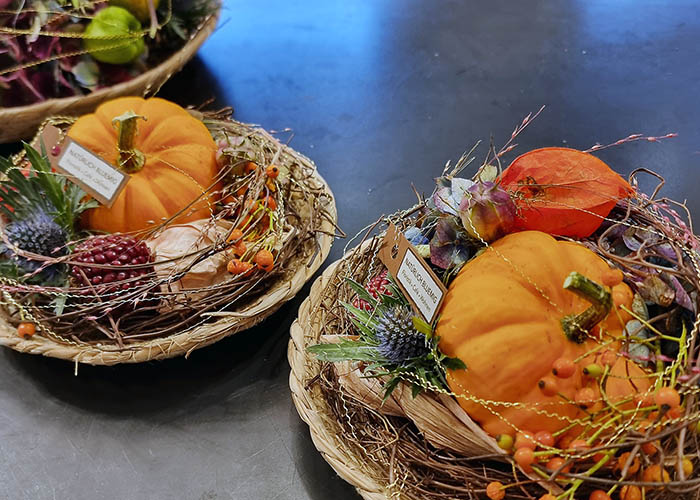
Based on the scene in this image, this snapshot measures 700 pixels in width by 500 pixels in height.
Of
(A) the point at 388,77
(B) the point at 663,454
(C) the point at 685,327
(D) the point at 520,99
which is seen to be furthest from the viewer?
(A) the point at 388,77

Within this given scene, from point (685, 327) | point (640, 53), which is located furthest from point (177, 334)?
point (640, 53)

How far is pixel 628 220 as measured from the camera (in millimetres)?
1002

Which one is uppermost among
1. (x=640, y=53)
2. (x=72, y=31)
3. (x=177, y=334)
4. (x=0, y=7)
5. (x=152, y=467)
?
(x=0, y=7)

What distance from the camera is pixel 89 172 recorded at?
3.90 feet

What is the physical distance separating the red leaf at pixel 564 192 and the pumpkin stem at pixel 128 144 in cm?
66

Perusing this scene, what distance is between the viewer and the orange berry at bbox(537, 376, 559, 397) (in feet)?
2.58

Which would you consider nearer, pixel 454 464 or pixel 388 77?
pixel 454 464

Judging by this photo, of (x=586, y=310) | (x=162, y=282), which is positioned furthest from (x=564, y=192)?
(x=162, y=282)

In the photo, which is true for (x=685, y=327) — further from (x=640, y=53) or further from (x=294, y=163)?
(x=640, y=53)

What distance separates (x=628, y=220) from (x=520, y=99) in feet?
2.85

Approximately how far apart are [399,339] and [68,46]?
4.30 feet

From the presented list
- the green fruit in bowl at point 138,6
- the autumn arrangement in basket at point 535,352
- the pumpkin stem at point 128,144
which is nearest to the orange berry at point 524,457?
the autumn arrangement in basket at point 535,352

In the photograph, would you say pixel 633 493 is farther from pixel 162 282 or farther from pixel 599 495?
pixel 162 282

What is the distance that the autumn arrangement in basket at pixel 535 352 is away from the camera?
760 millimetres
